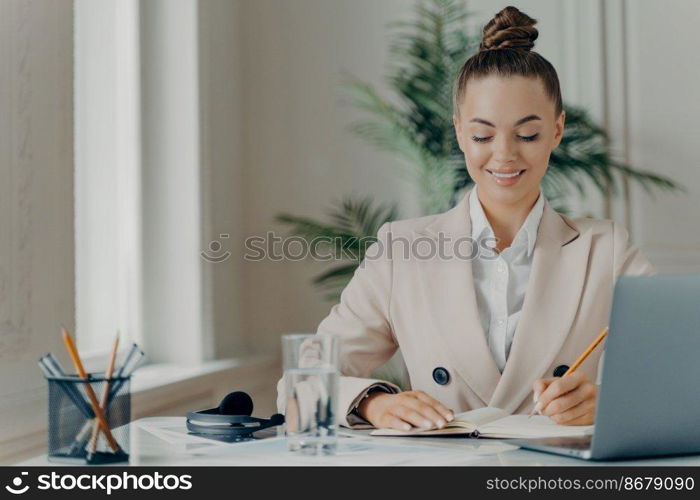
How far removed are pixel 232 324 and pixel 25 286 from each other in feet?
5.06

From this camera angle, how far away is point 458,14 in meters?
3.46

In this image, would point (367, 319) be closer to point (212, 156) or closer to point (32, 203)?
point (32, 203)

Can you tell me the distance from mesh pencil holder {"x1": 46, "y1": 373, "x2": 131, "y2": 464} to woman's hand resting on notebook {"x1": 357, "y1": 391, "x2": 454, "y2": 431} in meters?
0.42

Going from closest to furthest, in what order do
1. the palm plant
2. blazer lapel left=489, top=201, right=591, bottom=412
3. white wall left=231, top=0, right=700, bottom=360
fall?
blazer lapel left=489, top=201, right=591, bottom=412 → the palm plant → white wall left=231, top=0, right=700, bottom=360

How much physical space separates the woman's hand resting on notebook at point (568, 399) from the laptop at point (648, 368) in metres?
0.22

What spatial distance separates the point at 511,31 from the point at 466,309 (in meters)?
0.60

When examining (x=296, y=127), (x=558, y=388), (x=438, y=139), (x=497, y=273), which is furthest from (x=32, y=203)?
(x=296, y=127)

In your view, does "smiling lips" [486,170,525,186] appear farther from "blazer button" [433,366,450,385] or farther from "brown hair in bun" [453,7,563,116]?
"blazer button" [433,366,450,385]

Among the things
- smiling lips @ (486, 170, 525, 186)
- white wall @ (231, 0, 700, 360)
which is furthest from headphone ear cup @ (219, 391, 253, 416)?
white wall @ (231, 0, 700, 360)

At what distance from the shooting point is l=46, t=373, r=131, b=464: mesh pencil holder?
116 cm

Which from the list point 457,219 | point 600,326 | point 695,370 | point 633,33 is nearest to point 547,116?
point 457,219

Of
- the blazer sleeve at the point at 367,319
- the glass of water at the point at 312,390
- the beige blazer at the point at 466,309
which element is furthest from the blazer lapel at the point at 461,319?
the glass of water at the point at 312,390

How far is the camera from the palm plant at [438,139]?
3109mm

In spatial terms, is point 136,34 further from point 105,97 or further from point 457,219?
point 457,219
